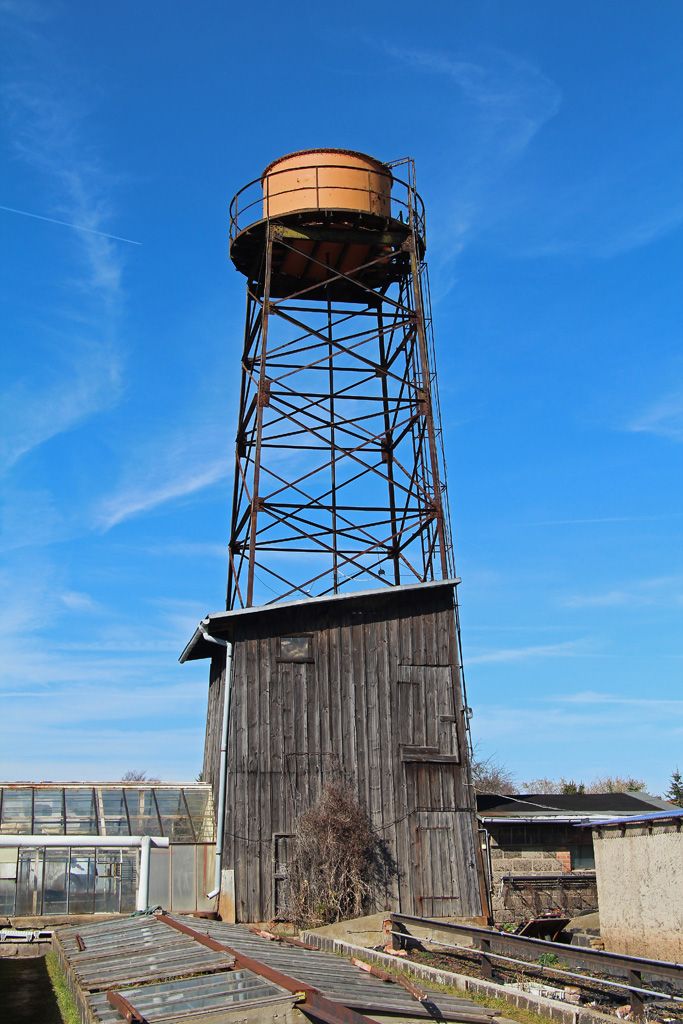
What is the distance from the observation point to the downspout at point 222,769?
19969mm

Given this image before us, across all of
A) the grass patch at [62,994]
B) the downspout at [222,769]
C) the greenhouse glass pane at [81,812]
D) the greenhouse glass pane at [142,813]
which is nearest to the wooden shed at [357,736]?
the downspout at [222,769]

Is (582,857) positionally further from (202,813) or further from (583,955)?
(583,955)

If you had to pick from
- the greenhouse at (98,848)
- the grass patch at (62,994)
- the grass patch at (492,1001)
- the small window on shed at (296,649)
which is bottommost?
the grass patch at (62,994)

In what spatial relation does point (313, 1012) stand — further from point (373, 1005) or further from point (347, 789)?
point (347, 789)

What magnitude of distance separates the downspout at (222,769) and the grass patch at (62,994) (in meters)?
3.88

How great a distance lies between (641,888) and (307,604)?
9.10 metres

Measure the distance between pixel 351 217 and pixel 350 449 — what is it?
596 centimetres

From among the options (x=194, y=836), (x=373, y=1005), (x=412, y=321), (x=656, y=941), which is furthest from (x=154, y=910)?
(x=412, y=321)

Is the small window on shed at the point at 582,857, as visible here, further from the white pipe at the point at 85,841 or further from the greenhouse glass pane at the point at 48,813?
the greenhouse glass pane at the point at 48,813

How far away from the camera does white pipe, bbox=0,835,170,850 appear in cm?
1970

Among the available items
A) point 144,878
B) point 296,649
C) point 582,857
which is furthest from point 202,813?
point 582,857

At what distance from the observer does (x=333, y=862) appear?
19.6m

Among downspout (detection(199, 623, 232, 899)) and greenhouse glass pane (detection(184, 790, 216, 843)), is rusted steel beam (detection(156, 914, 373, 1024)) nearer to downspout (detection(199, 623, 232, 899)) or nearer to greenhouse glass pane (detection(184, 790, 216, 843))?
downspout (detection(199, 623, 232, 899))

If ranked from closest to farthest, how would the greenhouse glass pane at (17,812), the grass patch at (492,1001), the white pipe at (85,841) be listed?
the grass patch at (492,1001) < the white pipe at (85,841) < the greenhouse glass pane at (17,812)
